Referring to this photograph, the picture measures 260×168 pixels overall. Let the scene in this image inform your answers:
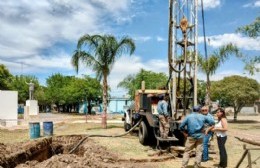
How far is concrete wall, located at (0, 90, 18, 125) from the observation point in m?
31.4

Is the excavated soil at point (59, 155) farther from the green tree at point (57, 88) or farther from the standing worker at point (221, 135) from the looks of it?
the green tree at point (57, 88)

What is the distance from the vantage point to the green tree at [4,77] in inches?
2530

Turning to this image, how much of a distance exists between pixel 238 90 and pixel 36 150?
2596 cm

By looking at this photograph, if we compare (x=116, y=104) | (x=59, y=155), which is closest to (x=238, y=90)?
(x=59, y=155)

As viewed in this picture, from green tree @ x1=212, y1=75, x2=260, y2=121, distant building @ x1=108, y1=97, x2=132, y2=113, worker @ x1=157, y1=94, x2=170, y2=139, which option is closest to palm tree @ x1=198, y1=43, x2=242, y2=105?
green tree @ x1=212, y1=75, x2=260, y2=121

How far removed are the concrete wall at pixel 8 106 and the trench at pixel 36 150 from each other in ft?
48.1

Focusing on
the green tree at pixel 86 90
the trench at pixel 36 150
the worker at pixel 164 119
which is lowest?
the trench at pixel 36 150

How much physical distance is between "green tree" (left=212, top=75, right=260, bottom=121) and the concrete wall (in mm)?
19502

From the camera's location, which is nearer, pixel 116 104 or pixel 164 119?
pixel 164 119

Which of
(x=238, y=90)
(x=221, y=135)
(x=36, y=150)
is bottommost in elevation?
(x=36, y=150)

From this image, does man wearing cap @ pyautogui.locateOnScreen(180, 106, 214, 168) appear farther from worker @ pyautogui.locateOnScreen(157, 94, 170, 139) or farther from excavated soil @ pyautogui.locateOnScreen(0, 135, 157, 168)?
worker @ pyautogui.locateOnScreen(157, 94, 170, 139)

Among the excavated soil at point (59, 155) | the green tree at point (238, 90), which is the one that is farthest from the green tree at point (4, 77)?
the excavated soil at point (59, 155)

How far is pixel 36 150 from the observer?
1562 centimetres

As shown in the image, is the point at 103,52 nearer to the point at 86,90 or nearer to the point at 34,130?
the point at 34,130
